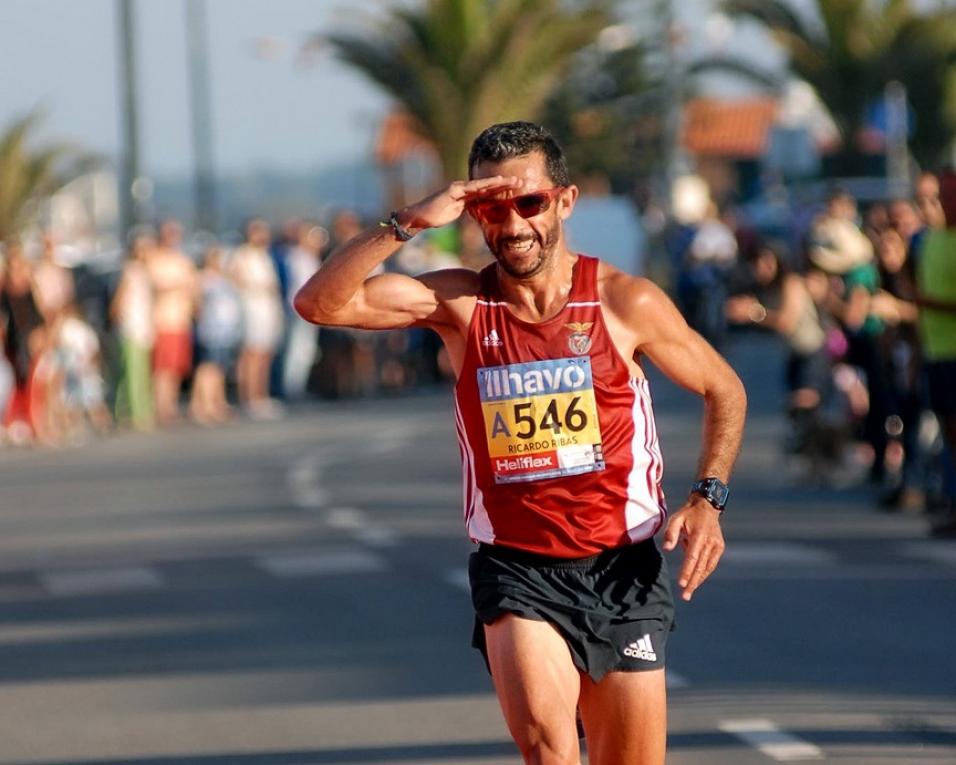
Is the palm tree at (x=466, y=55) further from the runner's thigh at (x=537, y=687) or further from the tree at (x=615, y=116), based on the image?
the runner's thigh at (x=537, y=687)

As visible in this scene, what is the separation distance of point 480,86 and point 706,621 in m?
26.6

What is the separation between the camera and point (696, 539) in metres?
6.16

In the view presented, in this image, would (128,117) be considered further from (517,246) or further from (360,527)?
(517,246)

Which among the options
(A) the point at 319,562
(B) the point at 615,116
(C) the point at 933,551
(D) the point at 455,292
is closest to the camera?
(D) the point at 455,292

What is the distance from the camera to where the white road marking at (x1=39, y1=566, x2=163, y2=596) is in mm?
14320

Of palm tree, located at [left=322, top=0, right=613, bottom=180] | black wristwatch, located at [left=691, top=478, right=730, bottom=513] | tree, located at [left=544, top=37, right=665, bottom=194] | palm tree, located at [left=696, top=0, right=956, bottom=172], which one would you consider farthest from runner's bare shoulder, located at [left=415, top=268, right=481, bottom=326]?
tree, located at [left=544, top=37, right=665, bottom=194]

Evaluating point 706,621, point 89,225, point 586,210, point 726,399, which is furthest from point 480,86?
point 89,225

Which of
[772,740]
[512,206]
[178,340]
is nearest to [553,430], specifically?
[512,206]

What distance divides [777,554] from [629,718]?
28.8 ft

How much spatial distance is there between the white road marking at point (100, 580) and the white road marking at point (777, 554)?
3.28 meters

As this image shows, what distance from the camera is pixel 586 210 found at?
40.2 m

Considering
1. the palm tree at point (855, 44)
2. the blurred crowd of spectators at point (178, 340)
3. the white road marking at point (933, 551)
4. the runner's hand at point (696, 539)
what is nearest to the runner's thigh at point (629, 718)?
the runner's hand at point (696, 539)

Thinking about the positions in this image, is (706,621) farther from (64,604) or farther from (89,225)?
(89,225)

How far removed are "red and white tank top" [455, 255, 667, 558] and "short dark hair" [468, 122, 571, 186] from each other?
0.29 meters
